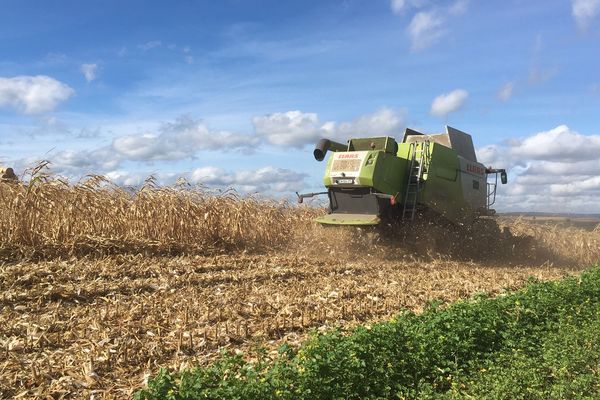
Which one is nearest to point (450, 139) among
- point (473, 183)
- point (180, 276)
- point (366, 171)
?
point (473, 183)

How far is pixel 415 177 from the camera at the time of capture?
11.3 metres

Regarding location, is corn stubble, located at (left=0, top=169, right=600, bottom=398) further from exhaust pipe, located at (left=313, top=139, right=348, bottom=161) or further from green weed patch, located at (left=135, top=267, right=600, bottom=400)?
exhaust pipe, located at (left=313, top=139, right=348, bottom=161)

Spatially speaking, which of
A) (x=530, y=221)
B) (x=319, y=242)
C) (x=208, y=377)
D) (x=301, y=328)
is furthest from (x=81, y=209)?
(x=530, y=221)

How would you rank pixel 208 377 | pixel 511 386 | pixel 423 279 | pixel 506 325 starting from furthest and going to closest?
pixel 423 279 → pixel 506 325 → pixel 511 386 → pixel 208 377

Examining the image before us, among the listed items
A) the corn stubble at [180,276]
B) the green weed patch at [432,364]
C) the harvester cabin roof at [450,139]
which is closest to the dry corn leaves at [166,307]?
the corn stubble at [180,276]

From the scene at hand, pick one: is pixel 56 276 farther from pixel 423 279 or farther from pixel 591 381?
pixel 591 381

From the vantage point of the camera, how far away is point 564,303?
7184mm

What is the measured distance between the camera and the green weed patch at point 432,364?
3.71 meters

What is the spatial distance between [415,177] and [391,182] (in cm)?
61

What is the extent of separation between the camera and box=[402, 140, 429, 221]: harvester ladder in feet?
36.6

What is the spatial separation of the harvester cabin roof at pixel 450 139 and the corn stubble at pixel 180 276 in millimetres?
1956

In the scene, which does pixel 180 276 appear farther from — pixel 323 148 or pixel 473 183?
pixel 473 183

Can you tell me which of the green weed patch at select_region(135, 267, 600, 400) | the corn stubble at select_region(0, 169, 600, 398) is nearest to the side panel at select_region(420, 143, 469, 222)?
the corn stubble at select_region(0, 169, 600, 398)

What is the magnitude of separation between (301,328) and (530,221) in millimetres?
15856
